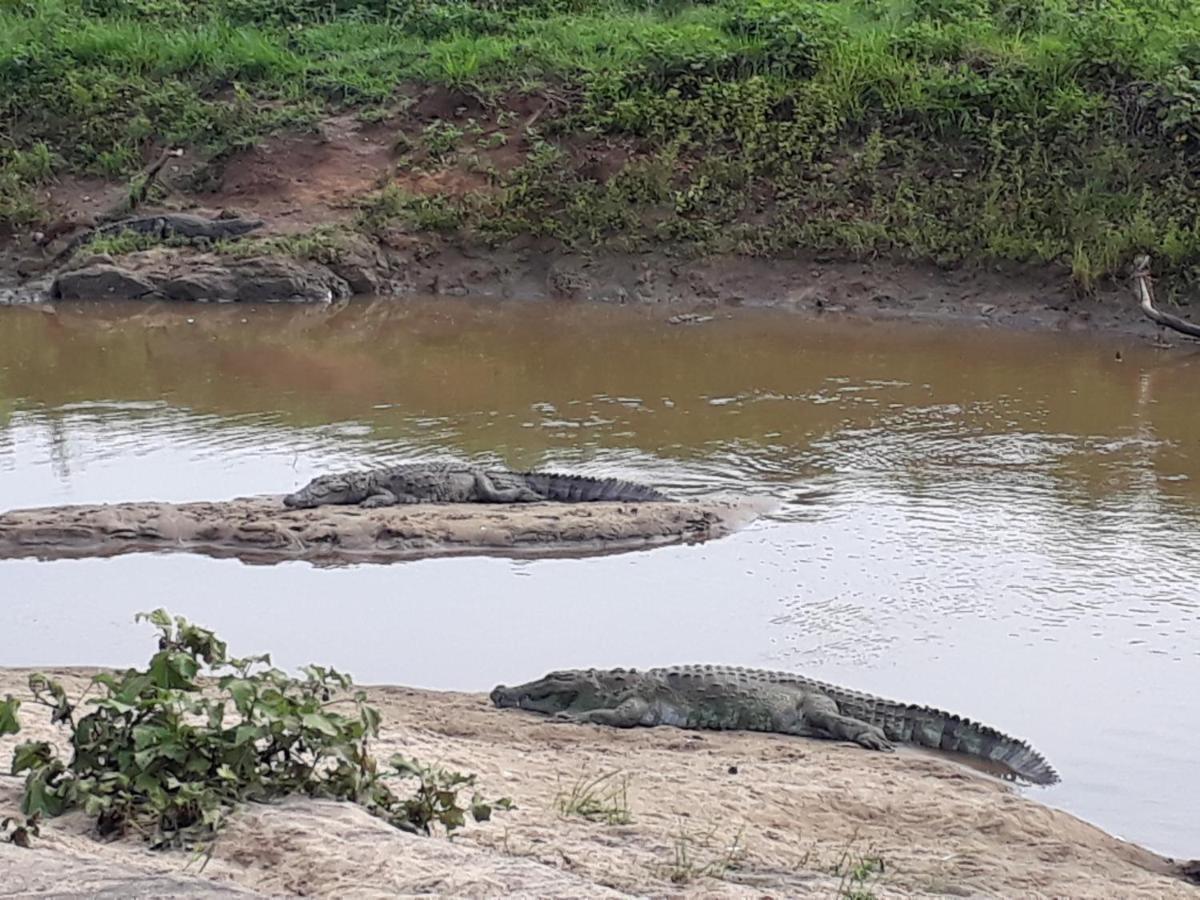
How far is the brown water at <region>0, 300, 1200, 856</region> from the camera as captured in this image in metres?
6.76

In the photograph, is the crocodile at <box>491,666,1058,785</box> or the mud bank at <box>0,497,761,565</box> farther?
the mud bank at <box>0,497,761,565</box>

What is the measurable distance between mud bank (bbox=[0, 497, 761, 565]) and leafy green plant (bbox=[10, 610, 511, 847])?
411 cm

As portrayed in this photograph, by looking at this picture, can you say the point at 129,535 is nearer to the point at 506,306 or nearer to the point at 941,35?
the point at 506,306

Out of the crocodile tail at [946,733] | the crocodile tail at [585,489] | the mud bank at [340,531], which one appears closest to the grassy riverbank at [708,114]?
the crocodile tail at [585,489]

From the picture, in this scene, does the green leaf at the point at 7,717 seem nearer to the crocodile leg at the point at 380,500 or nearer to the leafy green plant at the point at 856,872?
the leafy green plant at the point at 856,872

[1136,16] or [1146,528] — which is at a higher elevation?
[1136,16]

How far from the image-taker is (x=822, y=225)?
55.5 feet

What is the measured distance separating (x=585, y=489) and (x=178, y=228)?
10652 millimetres

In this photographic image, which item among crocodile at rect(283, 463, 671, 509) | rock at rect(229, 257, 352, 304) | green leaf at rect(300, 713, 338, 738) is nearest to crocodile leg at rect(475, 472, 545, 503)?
crocodile at rect(283, 463, 671, 509)

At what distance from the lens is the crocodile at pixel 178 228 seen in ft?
60.4

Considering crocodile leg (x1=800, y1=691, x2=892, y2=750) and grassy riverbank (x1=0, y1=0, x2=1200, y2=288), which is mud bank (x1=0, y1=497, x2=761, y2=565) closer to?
crocodile leg (x1=800, y1=691, x2=892, y2=750)

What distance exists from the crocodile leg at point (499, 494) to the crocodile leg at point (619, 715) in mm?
3291

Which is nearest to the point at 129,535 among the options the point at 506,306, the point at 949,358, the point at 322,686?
the point at 322,686

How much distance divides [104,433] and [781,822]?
7.57 m
